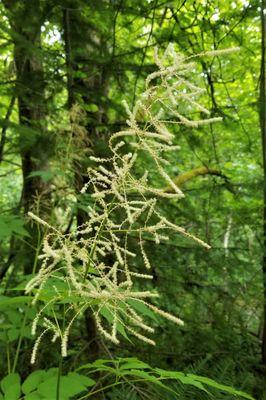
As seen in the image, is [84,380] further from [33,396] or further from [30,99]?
[30,99]

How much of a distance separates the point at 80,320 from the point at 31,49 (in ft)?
9.37

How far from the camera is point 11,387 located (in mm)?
1748

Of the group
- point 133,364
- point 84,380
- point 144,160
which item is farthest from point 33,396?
point 144,160

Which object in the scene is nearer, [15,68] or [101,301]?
[101,301]

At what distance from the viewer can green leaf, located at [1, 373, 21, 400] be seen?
171 cm

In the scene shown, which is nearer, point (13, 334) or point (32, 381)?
point (32, 381)

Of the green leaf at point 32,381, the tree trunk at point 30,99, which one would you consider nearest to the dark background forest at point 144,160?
the tree trunk at point 30,99

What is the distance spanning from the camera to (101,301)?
1.43 metres

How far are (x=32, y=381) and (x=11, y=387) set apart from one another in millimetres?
87

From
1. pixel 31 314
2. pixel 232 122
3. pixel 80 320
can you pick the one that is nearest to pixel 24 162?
pixel 80 320

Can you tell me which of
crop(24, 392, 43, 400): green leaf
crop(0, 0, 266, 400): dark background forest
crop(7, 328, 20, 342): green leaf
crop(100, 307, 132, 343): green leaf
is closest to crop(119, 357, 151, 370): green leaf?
crop(100, 307, 132, 343): green leaf

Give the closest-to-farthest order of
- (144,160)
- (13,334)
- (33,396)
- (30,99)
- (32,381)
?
(33,396) → (32,381) → (13,334) → (30,99) → (144,160)

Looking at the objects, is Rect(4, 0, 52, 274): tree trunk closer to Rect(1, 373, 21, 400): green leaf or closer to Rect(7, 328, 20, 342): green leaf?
Rect(7, 328, 20, 342): green leaf

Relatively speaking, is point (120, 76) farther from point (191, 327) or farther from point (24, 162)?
point (191, 327)
